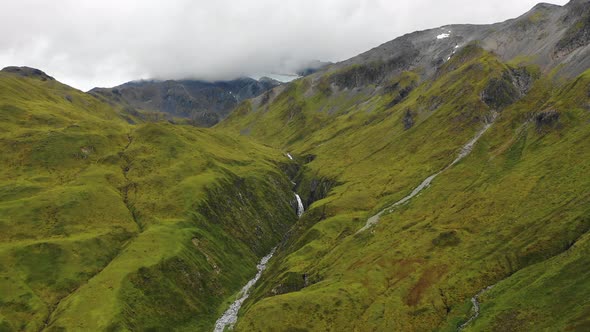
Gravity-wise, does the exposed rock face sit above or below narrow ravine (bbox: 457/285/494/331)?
above

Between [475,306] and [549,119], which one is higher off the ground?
[549,119]

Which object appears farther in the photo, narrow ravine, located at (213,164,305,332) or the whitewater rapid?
the whitewater rapid

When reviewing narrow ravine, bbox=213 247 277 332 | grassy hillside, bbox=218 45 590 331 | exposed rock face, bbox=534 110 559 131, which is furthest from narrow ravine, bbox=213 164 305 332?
exposed rock face, bbox=534 110 559 131

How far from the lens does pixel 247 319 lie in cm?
13112

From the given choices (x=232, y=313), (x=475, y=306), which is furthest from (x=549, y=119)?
(x=232, y=313)

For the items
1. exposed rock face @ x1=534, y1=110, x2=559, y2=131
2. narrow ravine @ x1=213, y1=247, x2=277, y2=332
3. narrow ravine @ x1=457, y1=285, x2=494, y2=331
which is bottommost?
narrow ravine @ x1=457, y1=285, x2=494, y2=331

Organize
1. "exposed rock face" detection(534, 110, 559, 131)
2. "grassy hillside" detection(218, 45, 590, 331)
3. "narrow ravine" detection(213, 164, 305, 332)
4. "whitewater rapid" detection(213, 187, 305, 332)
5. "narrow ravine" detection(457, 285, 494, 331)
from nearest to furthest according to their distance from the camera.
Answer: "grassy hillside" detection(218, 45, 590, 331), "narrow ravine" detection(457, 285, 494, 331), "narrow ravine" detection(213, 164, 305, 332), "whitewater rapid" detection(213, 187, 305, 332), "exposed rock face" detection(534, 110, 559, 131)

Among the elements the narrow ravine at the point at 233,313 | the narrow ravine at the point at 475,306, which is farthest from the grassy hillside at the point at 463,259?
the narrow ravine at the point at 233,313

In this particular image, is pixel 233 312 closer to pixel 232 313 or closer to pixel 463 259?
pixel 232 313

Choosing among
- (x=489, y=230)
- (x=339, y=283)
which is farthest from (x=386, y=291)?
(x=489, y=230)

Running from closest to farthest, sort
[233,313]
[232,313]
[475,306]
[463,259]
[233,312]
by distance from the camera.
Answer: [475,306]
[463,259]
[233,313]
[232,313]
[233,312]

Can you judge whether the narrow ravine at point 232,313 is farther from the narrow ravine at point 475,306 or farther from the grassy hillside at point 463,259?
the narrow ravine at point 475,306

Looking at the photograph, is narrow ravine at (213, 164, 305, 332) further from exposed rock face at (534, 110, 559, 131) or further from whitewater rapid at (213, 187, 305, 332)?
exposed rock face at (534, 110, 559, 131)

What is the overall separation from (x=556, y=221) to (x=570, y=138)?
208 feet
